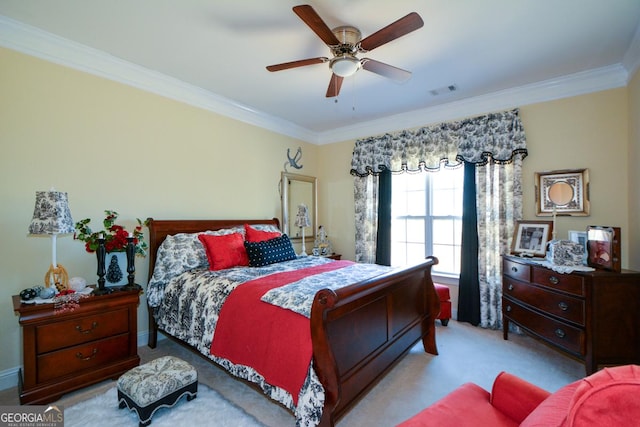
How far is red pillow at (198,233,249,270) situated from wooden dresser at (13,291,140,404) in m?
0.71

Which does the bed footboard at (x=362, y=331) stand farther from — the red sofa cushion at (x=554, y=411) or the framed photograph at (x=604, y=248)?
the framed photograph at (x=604, y=248)

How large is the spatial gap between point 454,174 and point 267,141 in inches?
107

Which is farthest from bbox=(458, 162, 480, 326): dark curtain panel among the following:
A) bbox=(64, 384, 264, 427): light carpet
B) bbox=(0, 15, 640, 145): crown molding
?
bbox=(64, 384, 264, 427): light carpet

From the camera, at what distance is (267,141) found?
4293 mm

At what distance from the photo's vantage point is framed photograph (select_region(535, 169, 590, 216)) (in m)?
3.00

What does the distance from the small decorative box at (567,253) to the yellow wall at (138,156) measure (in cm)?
58

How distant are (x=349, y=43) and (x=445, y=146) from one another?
2.23 meters

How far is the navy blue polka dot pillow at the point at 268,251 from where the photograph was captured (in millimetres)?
3027

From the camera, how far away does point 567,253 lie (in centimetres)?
257

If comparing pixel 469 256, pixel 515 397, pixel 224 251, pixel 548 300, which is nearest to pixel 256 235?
pixel 224 251

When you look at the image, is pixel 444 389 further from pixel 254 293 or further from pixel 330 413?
pixel 254 293

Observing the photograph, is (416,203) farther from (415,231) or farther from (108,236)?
(108,236)

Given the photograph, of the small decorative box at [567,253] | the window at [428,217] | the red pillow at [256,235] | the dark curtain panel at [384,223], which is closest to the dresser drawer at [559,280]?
the small decorative box at [567,253]

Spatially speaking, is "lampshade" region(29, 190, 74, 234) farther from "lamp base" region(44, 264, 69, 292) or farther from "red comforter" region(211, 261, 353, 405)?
"red comforter" region(211, 261, 353, 405)
